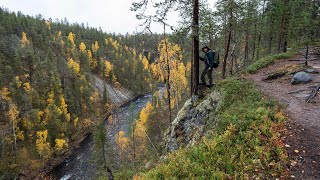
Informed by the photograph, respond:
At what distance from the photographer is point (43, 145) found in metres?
54.2

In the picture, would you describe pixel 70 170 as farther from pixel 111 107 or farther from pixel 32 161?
pixel 111 107

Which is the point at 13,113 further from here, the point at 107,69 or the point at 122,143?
the point at 107,69

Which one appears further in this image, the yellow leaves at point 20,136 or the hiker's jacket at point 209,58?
the yellow leaves at point 20,136

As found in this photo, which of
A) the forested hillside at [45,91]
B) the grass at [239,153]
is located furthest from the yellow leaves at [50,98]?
the grass at [239,153]

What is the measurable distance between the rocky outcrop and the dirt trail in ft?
9.33

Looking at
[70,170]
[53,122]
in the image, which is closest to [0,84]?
[53,122]

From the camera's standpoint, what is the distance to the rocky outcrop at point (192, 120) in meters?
13.3

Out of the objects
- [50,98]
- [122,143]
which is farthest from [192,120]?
[50,98]

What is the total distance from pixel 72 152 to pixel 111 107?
3556 centimetres

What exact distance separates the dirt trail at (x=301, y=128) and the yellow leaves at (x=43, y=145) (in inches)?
2069

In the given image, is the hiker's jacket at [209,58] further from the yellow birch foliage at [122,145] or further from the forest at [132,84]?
the yellow birch foliage at [122,145]

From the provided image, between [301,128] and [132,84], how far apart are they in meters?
110

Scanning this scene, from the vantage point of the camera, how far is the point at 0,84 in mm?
66188

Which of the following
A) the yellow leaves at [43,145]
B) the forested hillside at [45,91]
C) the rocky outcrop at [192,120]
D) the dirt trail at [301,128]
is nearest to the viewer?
the dirt trail at [301,128]
